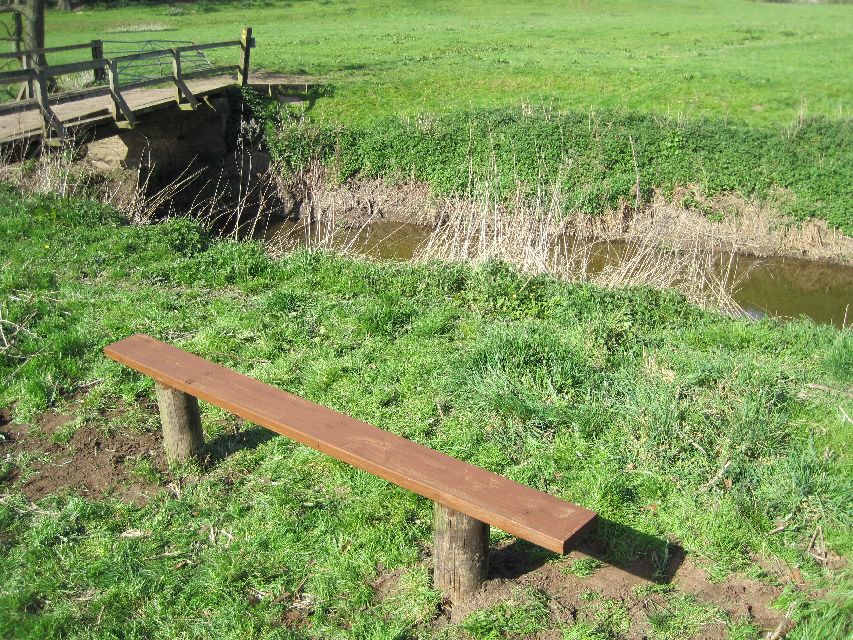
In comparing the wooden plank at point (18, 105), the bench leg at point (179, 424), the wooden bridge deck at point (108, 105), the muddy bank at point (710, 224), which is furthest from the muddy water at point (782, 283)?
the bench leg at point (179, 424)

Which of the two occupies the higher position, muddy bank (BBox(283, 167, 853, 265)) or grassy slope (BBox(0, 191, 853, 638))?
grassy slope (BBox(0, 191, 853, 638))

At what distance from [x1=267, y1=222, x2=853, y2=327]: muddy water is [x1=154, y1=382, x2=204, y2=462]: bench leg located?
657cm

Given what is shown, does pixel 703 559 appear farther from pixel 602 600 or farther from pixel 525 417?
pixel 525 417

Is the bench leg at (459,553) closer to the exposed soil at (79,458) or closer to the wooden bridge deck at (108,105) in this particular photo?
the exposed soil at (79,458)

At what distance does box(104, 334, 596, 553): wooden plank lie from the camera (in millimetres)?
3564

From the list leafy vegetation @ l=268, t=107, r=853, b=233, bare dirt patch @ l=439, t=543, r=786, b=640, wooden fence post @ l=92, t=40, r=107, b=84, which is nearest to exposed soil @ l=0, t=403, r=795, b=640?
bare dirt patch @ l=439, t=543, r=786, b=640

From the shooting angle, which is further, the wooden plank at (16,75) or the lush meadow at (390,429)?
the wooden plank at (16,75)

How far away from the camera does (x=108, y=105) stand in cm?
1630

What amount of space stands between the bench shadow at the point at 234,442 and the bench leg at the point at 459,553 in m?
1.80

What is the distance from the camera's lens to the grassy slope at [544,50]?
18.6m

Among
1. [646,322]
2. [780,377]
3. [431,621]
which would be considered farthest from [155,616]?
[646,322]

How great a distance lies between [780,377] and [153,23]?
33875mm

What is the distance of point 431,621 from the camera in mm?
3916

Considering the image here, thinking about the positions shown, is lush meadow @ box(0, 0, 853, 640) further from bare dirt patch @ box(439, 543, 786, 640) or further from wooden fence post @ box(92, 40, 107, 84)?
wooden fence post @ box(92, 40, 107, 84)
